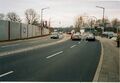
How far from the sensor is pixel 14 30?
47188mm

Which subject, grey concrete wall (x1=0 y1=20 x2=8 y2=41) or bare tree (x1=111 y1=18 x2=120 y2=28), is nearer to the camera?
grey concrete wall (x1=0 y1=20 x2=8 y2=41)

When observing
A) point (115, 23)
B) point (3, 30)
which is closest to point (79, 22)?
point (115, 23)

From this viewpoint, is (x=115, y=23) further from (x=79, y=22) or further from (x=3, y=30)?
(x=3, y=30)

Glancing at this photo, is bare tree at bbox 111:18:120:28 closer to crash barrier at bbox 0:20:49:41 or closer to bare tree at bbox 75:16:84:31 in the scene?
bare tree at bbox 75:16:84:31

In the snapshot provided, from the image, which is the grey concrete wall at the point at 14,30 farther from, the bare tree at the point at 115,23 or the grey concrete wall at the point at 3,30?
the bare tree at the point at 115,23

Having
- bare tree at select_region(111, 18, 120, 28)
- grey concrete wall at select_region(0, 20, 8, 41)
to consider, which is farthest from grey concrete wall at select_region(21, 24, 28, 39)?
bare tree at select_region(111, 18, 120, 28)

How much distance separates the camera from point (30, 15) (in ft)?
455

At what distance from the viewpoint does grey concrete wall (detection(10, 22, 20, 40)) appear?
150ft

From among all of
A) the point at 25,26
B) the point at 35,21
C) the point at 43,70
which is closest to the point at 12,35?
the point at 25,26

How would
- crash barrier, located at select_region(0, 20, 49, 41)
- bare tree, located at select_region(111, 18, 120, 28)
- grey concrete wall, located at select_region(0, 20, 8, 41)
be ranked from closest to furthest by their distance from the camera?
grey concrete wall, located at select_region(0, 20, 8, 41) → crash barrier, located at select_region(0, 20, 49, 41) → bare tree, located at select_region(111, 18, 120, 28)

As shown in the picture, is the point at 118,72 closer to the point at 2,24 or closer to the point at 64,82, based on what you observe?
the point at 64,82

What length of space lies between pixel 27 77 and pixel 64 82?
167cm

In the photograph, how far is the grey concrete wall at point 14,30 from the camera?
150 feet

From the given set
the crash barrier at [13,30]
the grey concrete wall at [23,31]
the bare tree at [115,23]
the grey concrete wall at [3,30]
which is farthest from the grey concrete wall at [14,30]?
the bare tree at [115,23]
